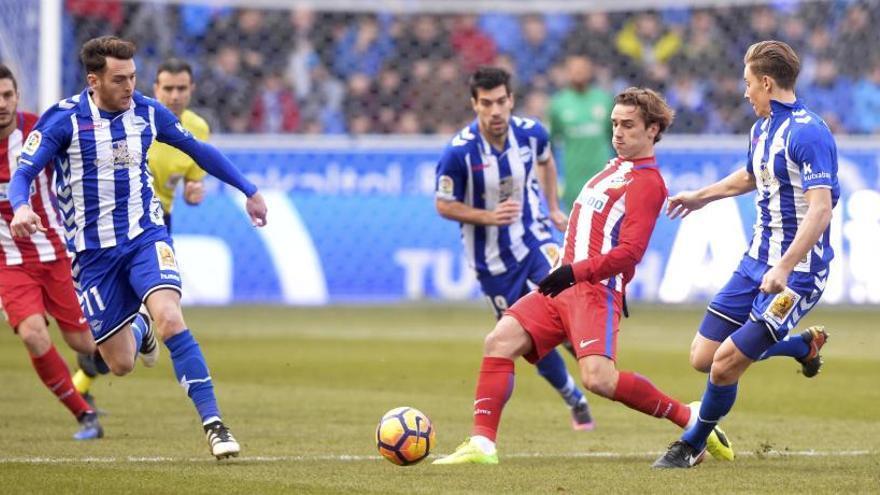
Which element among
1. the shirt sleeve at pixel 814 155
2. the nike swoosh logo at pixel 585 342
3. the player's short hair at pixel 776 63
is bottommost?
the nike swoosh logo at pixel 585 342

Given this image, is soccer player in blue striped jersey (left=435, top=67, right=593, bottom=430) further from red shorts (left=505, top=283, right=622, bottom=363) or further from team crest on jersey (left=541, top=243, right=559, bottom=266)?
red shorts (left=505, top=283, right=622, bottom=363)

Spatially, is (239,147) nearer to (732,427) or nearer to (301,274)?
(301,274)

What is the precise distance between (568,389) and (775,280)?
2883mm

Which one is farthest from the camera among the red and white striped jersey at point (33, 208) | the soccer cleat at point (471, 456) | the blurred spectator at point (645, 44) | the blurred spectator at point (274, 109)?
the blurred spectator at point (645, 44)

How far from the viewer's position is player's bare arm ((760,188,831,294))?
24.0 feet

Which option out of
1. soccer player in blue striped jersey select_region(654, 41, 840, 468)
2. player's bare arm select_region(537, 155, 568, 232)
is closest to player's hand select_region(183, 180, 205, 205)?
player's bare arm select_region(537, 155, 568, 232)

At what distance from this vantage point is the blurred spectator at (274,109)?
21.3 meters

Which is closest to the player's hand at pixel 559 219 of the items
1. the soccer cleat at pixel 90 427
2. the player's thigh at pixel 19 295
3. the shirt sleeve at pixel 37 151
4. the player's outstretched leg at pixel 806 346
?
the player's outstretched leg at pixel 806 346

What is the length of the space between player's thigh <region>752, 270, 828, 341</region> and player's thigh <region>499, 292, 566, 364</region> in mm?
973

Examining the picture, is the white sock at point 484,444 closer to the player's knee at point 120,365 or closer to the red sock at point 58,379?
the player's knee at point 120,365

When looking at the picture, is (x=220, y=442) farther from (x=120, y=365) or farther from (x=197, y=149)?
(x=197, y=149)

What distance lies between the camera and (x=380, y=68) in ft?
72.7

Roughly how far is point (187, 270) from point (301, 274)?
4.25 feet

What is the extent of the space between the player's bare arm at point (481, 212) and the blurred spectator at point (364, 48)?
1235cm
